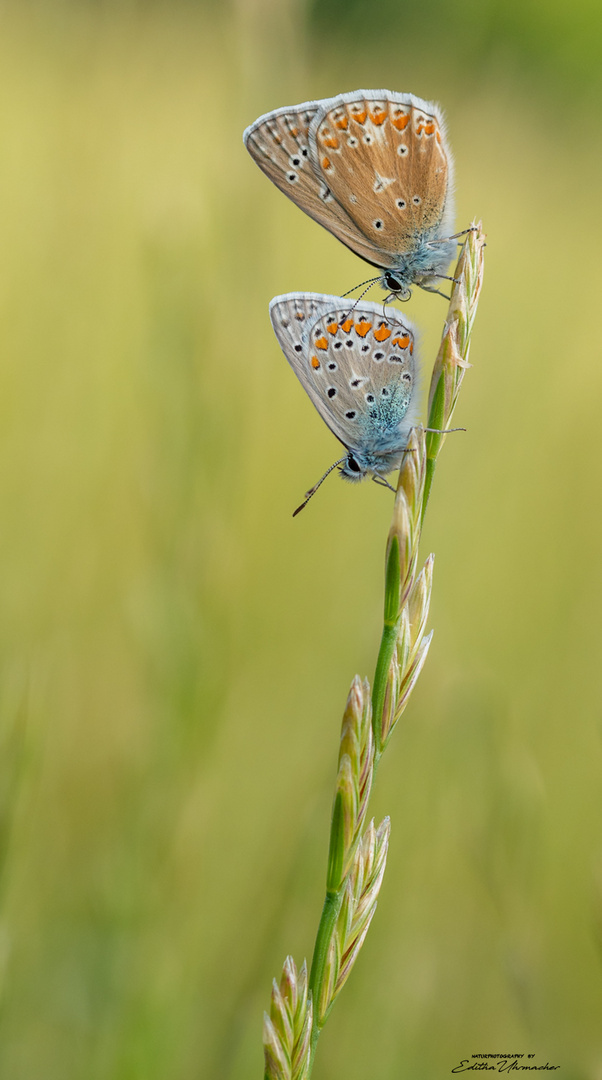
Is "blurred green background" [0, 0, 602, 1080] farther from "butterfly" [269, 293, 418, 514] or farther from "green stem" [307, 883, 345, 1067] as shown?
"green stem" [307, 883, 345, 1067]

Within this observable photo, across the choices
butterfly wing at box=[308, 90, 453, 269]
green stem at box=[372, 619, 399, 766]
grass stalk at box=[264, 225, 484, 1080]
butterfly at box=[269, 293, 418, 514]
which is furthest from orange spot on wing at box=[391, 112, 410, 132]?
green stem at box=[372, 619, 399, 766]

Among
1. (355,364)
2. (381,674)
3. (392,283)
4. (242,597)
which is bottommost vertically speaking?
(242,597)

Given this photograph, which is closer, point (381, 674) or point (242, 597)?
point (381, 674)

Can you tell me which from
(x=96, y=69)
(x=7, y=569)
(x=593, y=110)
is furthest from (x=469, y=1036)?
(x=593, y=110)

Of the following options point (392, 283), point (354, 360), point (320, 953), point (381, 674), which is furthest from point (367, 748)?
point (392, 283)

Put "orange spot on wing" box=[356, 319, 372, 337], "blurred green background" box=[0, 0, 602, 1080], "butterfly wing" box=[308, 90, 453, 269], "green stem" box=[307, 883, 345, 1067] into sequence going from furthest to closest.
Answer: "butterfly wing" box=[308, 90, 453, 269] → "orange spot on wing" box=[356, 319, 372, 337] → "blurred green background" box=[0, 0, 602, 1080] → "green stem" box=[307, 883, 345, 1067]

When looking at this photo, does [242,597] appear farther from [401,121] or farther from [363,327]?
[401,121]
